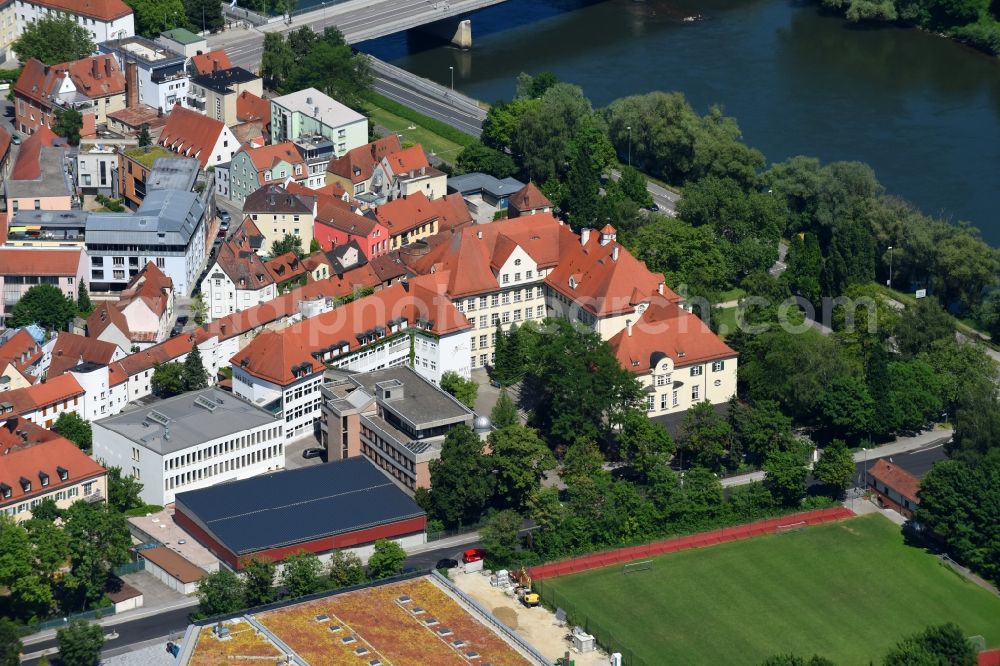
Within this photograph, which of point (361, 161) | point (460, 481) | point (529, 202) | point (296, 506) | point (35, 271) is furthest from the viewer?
point (361, 161)

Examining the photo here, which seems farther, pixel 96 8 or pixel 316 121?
pixel 96 8

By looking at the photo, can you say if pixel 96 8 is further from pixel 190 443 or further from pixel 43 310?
pixel 190 443

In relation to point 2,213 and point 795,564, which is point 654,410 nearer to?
point 795,564

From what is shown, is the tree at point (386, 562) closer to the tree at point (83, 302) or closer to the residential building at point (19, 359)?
the residential building at point (19, 359)

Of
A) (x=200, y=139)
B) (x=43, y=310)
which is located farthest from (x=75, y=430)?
(x=200, y=139)

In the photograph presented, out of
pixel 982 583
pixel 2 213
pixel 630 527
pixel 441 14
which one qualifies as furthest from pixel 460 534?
pixel 441 14

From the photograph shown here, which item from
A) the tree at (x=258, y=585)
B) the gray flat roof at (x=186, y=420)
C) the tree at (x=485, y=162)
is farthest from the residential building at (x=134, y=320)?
the tree at (x=485, y=162)

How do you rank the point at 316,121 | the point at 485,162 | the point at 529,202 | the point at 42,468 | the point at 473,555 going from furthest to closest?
the point at 485,162
the point at 316,121
the point at 529,202
the point at 42,468
the point at 473,555
